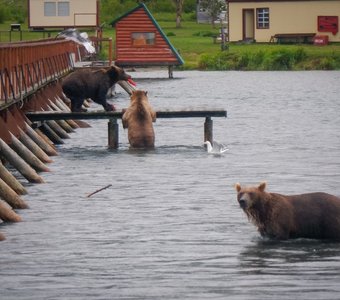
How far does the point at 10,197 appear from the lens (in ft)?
72.2

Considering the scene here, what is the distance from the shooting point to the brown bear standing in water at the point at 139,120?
3019cm

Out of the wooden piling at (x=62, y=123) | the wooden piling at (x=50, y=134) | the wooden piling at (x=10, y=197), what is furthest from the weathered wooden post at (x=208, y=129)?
the wooden piling at (x=10, y=197)

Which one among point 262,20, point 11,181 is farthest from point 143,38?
point 11,181

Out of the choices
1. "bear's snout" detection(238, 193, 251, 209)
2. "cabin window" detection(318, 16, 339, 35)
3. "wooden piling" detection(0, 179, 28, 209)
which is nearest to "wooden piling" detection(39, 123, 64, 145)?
"wooden piling" detection(0, 179, 28, 209)

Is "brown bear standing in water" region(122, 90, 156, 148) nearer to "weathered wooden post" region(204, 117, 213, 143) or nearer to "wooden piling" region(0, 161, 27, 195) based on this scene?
"weathered wooden post" region(204, 117, 213, 143)

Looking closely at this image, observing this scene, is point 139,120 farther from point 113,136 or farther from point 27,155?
point 27,155

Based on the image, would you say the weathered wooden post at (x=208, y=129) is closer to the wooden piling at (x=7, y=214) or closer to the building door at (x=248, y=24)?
the wooden piling at (x=7, y=214)

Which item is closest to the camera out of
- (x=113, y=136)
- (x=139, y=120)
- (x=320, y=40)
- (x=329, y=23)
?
(x=139, y=120)

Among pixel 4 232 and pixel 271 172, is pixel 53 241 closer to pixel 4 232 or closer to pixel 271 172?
pixel 4 232

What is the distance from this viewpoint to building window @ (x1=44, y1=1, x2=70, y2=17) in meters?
95.1

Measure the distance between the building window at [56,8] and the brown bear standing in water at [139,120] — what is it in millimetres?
64888

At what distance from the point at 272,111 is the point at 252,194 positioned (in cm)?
3198

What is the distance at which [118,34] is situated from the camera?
76.0 m

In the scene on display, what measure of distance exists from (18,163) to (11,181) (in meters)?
1.85
